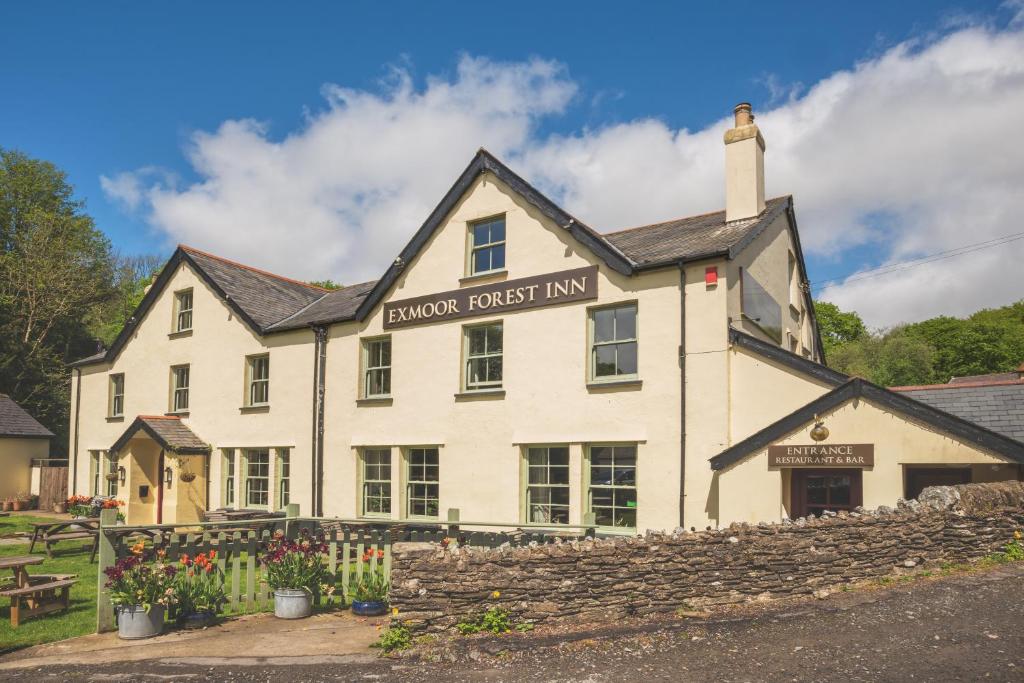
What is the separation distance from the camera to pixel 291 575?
35.9 feet

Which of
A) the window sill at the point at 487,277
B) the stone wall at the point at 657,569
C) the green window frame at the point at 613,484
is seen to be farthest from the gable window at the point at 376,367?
the stone wall at the point at 657,569

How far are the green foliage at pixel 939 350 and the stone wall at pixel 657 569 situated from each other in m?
45.8

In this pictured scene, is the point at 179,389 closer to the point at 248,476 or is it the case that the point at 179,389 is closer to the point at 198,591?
the point at 248,476

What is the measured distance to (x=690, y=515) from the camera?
13977mm

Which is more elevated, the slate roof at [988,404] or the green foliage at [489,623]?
the slate roof at [988,404]

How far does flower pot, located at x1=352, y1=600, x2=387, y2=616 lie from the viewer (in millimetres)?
10836

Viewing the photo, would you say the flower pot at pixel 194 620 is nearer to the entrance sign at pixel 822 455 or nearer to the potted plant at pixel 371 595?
the potted plant at pixel 371 595

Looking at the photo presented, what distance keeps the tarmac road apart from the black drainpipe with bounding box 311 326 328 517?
Answer: 11.3 m

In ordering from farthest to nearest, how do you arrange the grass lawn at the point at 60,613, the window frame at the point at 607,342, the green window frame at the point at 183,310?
the green window frame at the point at 183,310
the window frame at the point at 607,342
the grass lawn at the point at 60,613

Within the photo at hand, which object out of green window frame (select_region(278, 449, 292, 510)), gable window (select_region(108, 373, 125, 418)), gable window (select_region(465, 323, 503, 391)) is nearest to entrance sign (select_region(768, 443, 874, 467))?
gable window (select_region(465, 323, 503, 391))

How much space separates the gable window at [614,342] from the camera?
50.4 feet

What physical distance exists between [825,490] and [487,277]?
8295 millimetres

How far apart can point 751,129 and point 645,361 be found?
18.9 ft

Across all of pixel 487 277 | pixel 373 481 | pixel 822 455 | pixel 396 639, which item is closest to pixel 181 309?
pixel 373 481
